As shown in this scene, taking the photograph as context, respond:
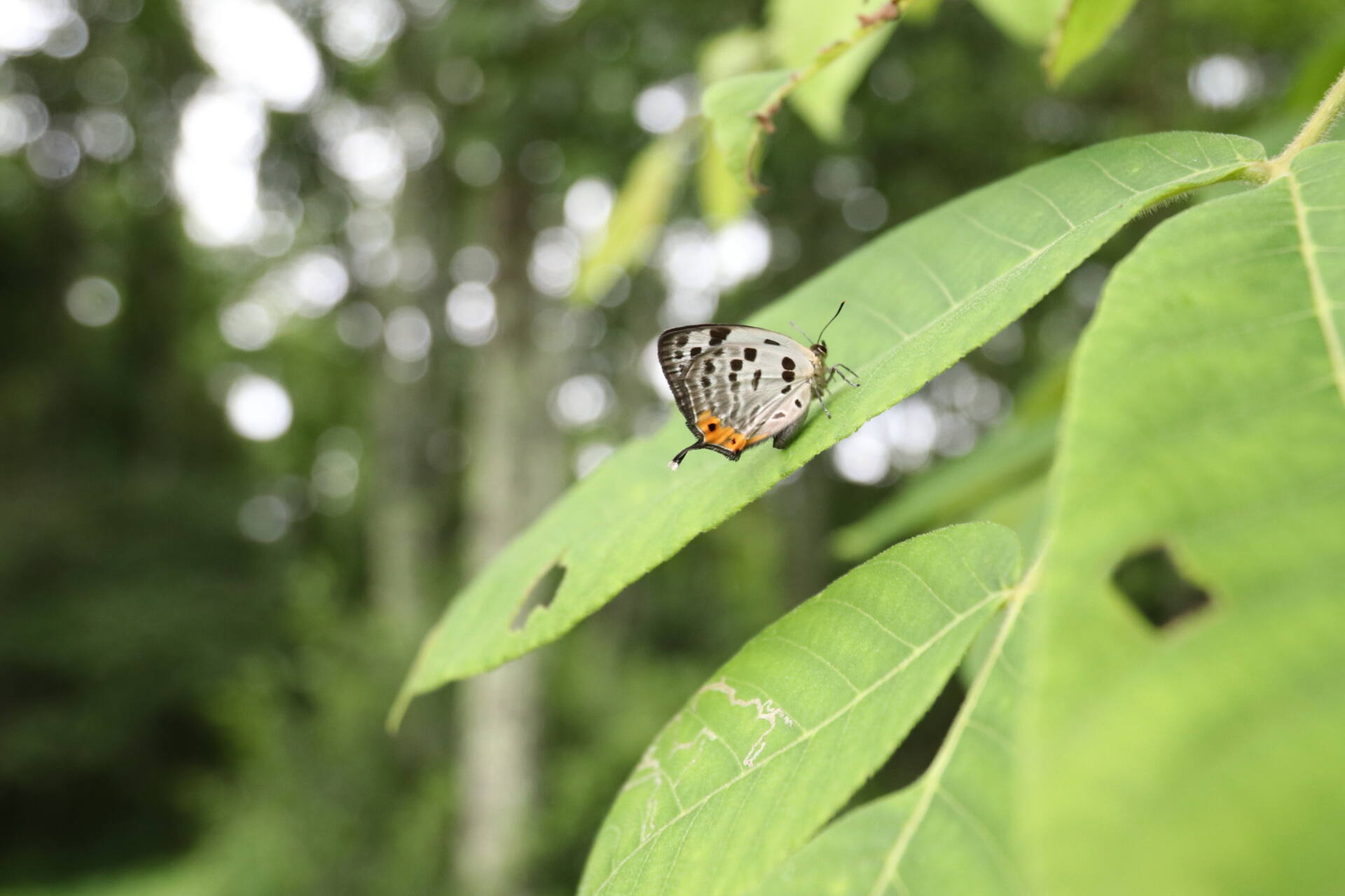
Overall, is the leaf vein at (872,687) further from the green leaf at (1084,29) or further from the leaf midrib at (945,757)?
the green leaf at (1084,29)

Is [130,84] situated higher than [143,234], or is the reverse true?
[130,84]

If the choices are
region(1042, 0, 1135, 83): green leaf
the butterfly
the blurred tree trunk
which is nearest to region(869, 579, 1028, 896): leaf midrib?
the butterfly

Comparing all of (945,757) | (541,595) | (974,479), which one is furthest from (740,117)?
(974,479)

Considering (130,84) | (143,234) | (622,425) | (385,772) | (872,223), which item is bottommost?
(622,425)

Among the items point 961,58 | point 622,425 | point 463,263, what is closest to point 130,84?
point 463,263

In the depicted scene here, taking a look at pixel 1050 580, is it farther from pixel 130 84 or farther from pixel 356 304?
pixel 130 84

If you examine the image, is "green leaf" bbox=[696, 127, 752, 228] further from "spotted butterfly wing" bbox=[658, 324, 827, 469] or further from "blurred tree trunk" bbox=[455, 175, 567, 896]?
"blurred tree trunk" bbox=[455, 175, 567, 896]

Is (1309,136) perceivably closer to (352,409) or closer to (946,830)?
(946,830)
